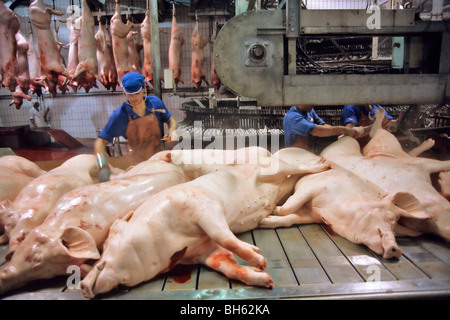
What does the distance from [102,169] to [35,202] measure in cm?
76

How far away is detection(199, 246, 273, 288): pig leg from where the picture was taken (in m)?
1.86

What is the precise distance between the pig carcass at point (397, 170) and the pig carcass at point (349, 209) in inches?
4.0

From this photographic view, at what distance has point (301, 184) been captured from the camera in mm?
2799

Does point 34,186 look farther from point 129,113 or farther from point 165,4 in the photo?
point 165,4

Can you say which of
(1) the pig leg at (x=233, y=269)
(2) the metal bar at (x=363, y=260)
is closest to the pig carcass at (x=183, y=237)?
(1) the pig leg at (x=233, y=269)

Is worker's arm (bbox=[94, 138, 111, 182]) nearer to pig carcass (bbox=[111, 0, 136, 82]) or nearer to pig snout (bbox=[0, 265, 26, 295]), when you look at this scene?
pig snout (bbox=[0, 265, 26, 295])

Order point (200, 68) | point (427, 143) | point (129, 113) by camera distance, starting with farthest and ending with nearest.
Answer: point (200, 68) < point (129, 113) < point (427, 143)

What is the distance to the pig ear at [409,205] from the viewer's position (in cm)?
233

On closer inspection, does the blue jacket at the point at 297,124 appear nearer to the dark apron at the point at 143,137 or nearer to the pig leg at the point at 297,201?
the pig leg at the point at 297,201

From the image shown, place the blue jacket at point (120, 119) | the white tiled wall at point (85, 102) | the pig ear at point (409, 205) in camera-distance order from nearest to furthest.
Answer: the pig ear at point (409, 205), the blue jacket at point (120, 119), the white tiled wall at point (85, 102)

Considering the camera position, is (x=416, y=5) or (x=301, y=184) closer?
(x=301, y=184)

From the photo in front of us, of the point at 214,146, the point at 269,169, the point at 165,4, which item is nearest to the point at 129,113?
the point at 214,146

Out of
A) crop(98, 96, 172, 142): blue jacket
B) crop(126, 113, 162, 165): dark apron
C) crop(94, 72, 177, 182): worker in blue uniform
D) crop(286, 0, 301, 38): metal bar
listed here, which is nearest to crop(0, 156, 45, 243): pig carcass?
crop(94, 72, 177, 182): worker in blue uniform

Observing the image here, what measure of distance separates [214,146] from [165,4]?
4672 mm
